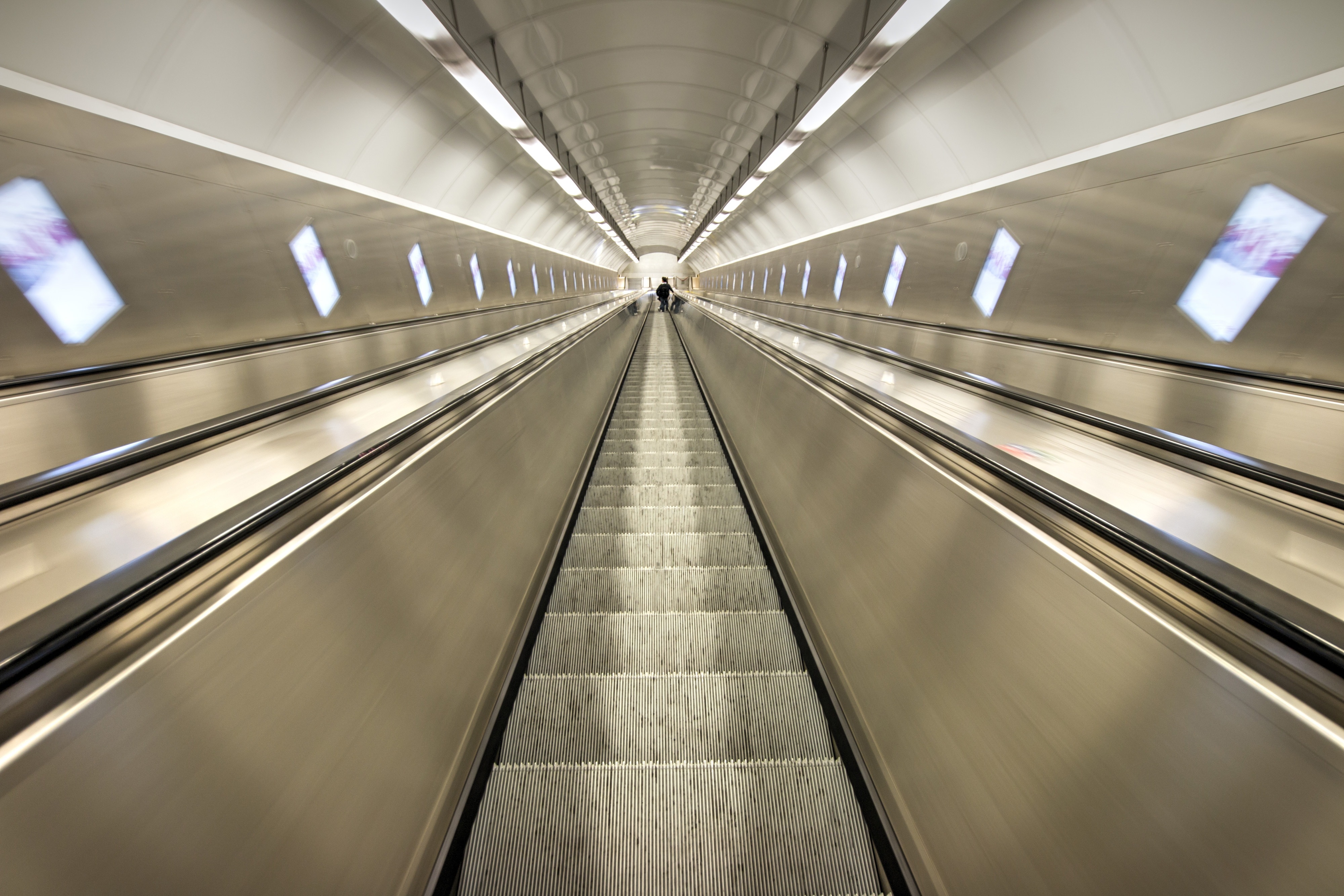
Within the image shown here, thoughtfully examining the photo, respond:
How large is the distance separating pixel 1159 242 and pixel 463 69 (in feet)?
21.5

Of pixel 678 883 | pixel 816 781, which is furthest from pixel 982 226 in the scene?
pixel 678 883

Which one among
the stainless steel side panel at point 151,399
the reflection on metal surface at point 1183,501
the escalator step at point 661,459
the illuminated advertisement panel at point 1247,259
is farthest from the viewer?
the escalator step at point 661,459

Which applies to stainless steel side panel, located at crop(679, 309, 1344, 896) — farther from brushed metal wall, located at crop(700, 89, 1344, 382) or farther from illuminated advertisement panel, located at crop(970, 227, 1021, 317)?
illuminated advertisement panel, located at crop(970, 227, 1021, 317)

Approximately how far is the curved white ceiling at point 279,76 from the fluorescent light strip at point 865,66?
2.21 metres

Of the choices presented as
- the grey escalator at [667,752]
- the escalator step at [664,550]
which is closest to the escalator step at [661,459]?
the escalator step at [664,550]

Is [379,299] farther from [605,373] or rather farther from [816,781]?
[816,781]

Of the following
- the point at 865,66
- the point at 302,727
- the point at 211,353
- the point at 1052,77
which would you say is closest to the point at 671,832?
the point at 302,727

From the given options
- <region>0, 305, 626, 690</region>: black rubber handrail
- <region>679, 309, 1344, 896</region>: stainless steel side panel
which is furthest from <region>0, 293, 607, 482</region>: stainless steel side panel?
<region>679, 309, 1344, 896</region>: stainless steel side panel

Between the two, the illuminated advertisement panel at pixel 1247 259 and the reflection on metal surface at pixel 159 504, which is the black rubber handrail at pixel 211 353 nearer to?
the reflection on metal surface at pixel 159 504

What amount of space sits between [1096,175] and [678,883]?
6.49 meters

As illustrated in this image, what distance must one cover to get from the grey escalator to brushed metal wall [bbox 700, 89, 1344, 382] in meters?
4.09

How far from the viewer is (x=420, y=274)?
9172 mm

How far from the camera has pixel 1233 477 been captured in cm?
143

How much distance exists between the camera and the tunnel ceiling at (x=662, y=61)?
17.9ft
